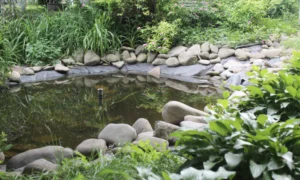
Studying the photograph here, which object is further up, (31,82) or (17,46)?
(17,46)

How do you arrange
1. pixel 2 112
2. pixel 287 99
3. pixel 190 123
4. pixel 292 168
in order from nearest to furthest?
pixel 292 168, pixel 287 99, pixel 190 123, pixel 2 112

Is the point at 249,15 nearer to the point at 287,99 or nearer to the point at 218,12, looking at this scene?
the point at 218,12

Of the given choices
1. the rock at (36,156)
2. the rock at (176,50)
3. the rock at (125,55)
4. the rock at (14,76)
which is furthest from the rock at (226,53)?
the rock at (36,156)

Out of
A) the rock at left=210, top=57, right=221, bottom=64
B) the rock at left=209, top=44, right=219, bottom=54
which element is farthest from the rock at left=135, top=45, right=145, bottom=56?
the rock at left=210, top=57, right=221, bottom=64

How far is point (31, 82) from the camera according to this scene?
309 inches

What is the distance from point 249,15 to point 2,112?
6.04 metres

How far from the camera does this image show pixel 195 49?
29.3 ft

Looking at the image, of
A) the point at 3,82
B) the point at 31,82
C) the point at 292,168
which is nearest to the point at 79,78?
the point at 31,82

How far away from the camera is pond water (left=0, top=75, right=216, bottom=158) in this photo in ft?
16.2

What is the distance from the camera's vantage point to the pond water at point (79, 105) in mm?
4934

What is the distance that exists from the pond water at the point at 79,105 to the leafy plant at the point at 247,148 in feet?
9.08

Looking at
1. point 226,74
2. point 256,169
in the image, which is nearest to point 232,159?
point 256,169

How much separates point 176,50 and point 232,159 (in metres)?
7.42

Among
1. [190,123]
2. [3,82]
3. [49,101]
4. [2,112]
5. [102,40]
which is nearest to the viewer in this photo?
[190,123]
